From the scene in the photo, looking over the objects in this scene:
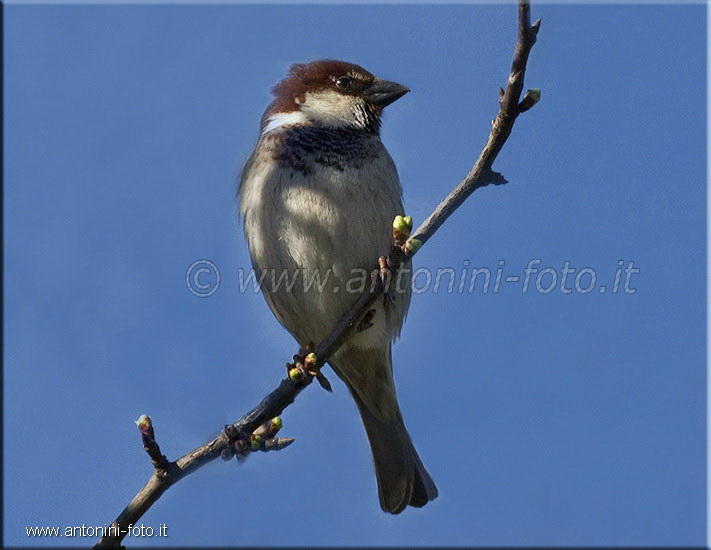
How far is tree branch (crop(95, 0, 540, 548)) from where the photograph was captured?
2.94 meters

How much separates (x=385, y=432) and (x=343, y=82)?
2.26 meters

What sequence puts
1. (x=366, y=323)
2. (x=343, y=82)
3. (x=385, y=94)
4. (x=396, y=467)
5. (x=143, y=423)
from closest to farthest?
1. (x=143, y=423)
2. (x=366, y=323)
3. (x=396, y=467)
4. (x=385, y=94)
5. (x=343, y=82)

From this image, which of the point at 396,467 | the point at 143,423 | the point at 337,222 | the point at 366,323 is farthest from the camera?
the point at 396,467

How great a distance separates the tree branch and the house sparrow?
0.69 meters

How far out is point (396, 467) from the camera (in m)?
5.16

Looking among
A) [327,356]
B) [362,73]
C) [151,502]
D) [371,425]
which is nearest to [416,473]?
[371,425]

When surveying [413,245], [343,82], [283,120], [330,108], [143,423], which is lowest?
[143,423]

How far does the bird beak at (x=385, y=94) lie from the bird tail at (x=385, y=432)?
157 cm

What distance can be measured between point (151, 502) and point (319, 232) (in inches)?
71.7

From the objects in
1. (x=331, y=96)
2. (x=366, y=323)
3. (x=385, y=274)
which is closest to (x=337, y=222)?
(x=366, y=323)

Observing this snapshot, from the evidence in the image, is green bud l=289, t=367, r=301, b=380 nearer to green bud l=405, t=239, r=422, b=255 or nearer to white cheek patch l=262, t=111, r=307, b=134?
green bud l=405, t=239, r=422, b=255

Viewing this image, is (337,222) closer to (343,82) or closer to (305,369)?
(305,369)

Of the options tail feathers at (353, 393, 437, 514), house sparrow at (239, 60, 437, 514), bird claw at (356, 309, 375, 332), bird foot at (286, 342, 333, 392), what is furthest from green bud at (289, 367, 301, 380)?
tail feathers at (353, 393, 437, 514)

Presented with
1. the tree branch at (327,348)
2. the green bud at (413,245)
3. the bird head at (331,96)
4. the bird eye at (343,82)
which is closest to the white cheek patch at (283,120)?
the bird head at (331,96)
